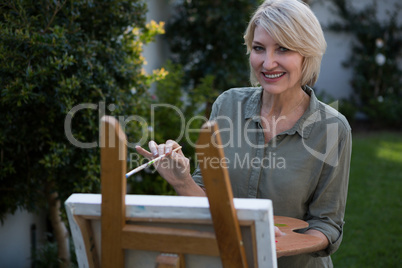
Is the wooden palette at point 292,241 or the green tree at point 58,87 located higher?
the green tree at point 58,87

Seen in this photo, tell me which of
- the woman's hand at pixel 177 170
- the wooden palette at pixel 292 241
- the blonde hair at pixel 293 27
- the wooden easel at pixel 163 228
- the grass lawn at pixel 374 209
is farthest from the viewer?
the grass lawn at pixel 374 209

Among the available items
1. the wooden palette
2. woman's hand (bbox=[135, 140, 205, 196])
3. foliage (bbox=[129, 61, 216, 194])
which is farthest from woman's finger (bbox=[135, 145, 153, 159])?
foliage (bbox=[129, 61, 216, 194])

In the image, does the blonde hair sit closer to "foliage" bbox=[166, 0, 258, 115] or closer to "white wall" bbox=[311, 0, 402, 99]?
"foliage" bbox=[166, 0, 258, 115]

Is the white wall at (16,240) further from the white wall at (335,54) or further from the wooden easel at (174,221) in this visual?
the white wall at (335,54)

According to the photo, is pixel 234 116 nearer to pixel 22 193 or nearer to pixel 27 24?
pixel 27 24

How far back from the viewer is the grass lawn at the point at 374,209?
4145mm

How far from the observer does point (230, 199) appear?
3.96ft

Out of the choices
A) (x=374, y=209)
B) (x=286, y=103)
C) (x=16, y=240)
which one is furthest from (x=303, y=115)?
(x=374, y=209)

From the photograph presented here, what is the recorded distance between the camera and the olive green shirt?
6.63 feet

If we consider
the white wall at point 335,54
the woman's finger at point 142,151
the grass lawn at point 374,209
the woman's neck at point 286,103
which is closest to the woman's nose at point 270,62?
the woman's neck at point 286,103

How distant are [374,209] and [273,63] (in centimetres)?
375

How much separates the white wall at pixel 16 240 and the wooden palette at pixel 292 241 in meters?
2.34

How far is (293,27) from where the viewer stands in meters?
1.97

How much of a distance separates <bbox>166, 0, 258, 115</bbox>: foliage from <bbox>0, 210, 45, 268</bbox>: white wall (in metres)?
3.44
